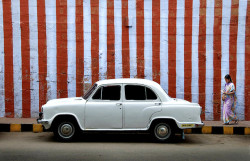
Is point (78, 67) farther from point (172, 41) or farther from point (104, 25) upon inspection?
point (172, 41)

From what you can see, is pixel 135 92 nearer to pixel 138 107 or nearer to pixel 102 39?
pixel 138 107

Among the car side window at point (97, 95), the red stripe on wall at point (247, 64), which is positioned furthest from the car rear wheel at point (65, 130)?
the red stripe on wall at point (247, 64)

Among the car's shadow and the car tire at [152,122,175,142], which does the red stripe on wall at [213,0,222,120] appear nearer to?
the car's shadow

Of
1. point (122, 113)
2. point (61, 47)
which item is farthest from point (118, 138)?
point (61, 47)

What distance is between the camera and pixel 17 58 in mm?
10633

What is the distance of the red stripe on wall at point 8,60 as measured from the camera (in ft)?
34.8

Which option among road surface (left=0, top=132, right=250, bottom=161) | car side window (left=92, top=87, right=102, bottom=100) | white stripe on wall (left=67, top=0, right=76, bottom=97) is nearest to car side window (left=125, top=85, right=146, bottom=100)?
car side window (left=92, top=87, right=102, bottom=100)

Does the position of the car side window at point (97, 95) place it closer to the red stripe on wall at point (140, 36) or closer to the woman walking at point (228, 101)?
the red stripe on wall at point (140, 36)

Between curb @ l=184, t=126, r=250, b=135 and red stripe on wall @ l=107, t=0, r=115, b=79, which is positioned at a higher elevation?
red stripe on wall @ l=107, t=0, r=115, b=79

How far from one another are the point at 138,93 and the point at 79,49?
3.77 metres

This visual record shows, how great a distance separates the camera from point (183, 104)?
7.41 m

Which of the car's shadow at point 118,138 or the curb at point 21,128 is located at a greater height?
the curb at point 21,128

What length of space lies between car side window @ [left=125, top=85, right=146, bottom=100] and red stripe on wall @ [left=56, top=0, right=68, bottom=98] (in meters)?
3.64

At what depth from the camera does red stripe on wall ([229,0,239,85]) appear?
34.5 feet
